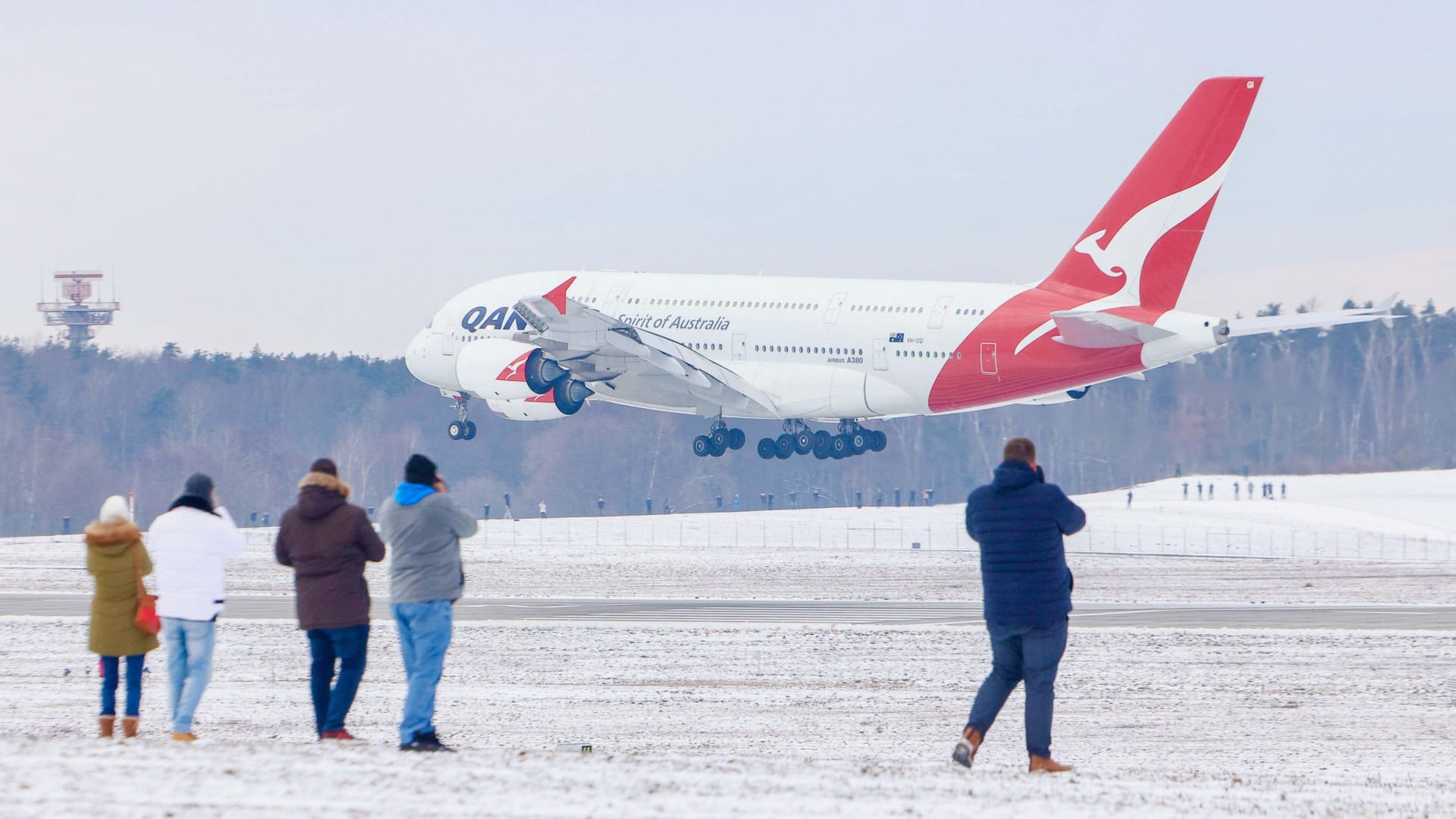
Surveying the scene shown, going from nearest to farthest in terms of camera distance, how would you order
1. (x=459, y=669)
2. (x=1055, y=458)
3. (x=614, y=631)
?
(x=459, y=669)
(x=614, y=631)
(x=1055, y=458)

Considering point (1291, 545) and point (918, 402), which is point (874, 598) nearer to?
point (918, 402)

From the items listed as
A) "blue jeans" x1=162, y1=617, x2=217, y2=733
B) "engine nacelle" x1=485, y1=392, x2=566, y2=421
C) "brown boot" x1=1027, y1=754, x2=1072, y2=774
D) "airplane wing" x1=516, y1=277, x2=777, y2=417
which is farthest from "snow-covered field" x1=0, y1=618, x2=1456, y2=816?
"engine nacelle" x1=485, y1=392, x2=566, y2=421

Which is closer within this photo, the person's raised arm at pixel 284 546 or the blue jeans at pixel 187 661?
the person's raised arm at pixel 284 546

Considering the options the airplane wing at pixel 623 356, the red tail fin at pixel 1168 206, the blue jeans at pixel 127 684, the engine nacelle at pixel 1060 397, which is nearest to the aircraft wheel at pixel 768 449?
the airplane wing at pixel 623 356

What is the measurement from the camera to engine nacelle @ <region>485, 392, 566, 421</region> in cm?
4909

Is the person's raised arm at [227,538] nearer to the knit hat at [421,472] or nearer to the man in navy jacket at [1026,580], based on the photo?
the knit hat at [421,472]

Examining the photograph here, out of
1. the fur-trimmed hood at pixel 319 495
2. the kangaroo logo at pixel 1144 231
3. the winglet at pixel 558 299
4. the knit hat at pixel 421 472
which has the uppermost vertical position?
the kangaroo logo at pixel 1144 231

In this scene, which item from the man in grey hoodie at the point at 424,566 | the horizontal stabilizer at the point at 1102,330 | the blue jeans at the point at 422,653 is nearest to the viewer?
the blue jeans at the point at 422,653

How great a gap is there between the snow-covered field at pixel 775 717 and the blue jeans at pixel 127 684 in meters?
0.62

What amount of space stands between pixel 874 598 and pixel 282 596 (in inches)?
402

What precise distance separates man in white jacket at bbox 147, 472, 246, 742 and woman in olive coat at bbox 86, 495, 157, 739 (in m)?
0.46

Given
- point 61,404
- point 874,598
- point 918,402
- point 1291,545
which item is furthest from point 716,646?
point 61,404

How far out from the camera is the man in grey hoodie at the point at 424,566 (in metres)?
12.1

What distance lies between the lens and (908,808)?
9781 millimetres
